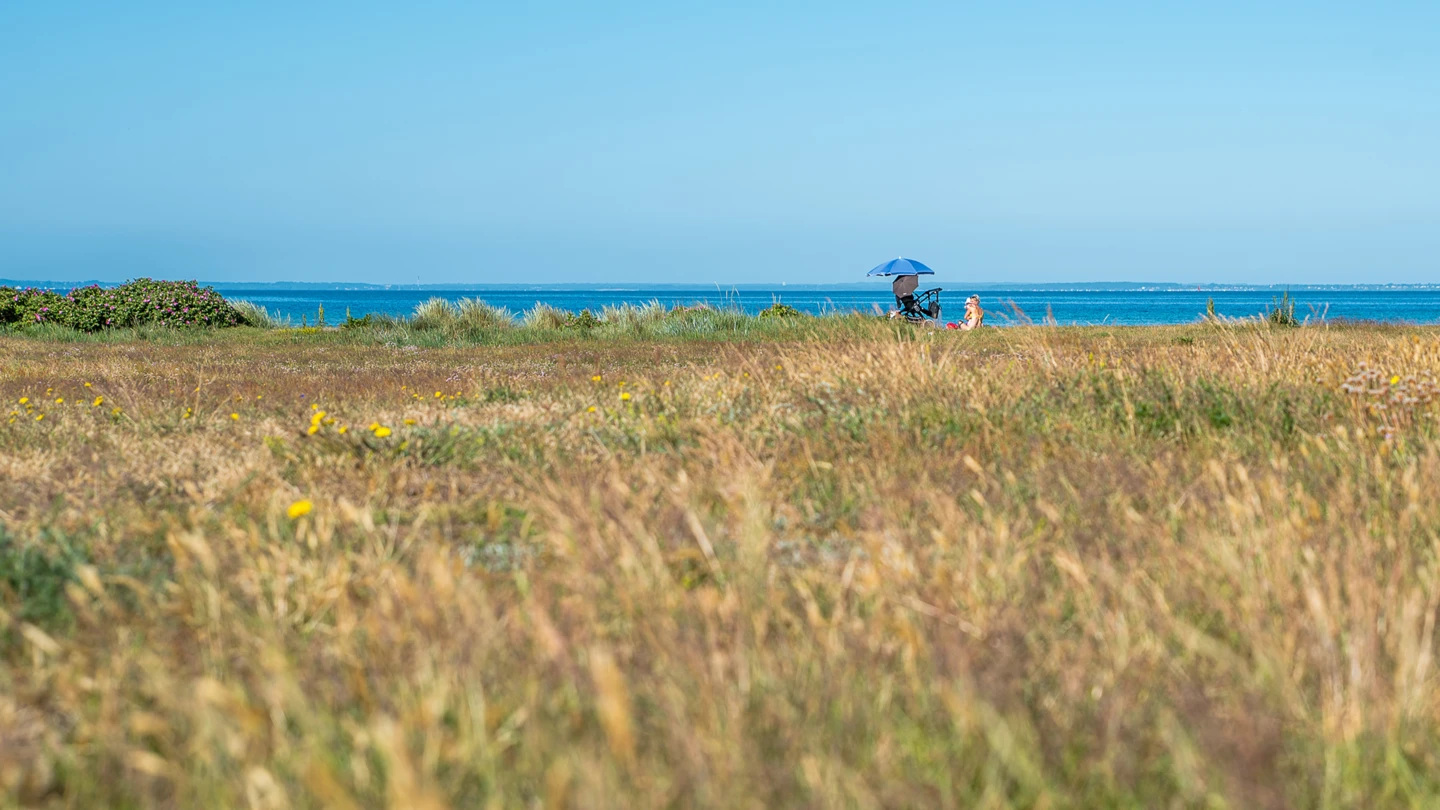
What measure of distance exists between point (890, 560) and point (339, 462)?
9.86 ft

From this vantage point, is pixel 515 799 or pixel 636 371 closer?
pixel 515 799

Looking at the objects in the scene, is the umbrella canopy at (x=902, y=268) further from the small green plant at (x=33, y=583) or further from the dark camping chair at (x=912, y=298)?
the small green plant at (x=33, y=583)

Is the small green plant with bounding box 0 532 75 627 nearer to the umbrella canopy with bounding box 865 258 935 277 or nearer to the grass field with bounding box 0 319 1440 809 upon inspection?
the grass field with bounding box 0 319 1440 809

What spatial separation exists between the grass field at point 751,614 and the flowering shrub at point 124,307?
20.7 m

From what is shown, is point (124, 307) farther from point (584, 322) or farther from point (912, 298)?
point (912, 298)

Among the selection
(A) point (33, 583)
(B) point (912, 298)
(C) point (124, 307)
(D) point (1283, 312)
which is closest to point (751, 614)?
(A) point (33, 583)

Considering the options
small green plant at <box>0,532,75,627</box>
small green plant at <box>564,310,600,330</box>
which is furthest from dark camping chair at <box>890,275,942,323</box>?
small green plant at <box>0,532,75,627</box>

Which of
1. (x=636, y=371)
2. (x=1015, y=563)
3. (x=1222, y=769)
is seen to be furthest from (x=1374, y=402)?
(x=636, y=371)

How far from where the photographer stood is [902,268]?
98.3ft

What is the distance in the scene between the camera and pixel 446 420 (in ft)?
22.8

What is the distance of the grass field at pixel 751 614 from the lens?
203 centimetres

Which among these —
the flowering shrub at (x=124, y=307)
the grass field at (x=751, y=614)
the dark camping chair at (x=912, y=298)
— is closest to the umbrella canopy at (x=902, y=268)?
the dark camping chair at (x=912, y=298)

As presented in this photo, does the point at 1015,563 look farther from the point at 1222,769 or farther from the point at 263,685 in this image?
the point at 263,685

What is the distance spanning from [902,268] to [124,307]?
18.6m
